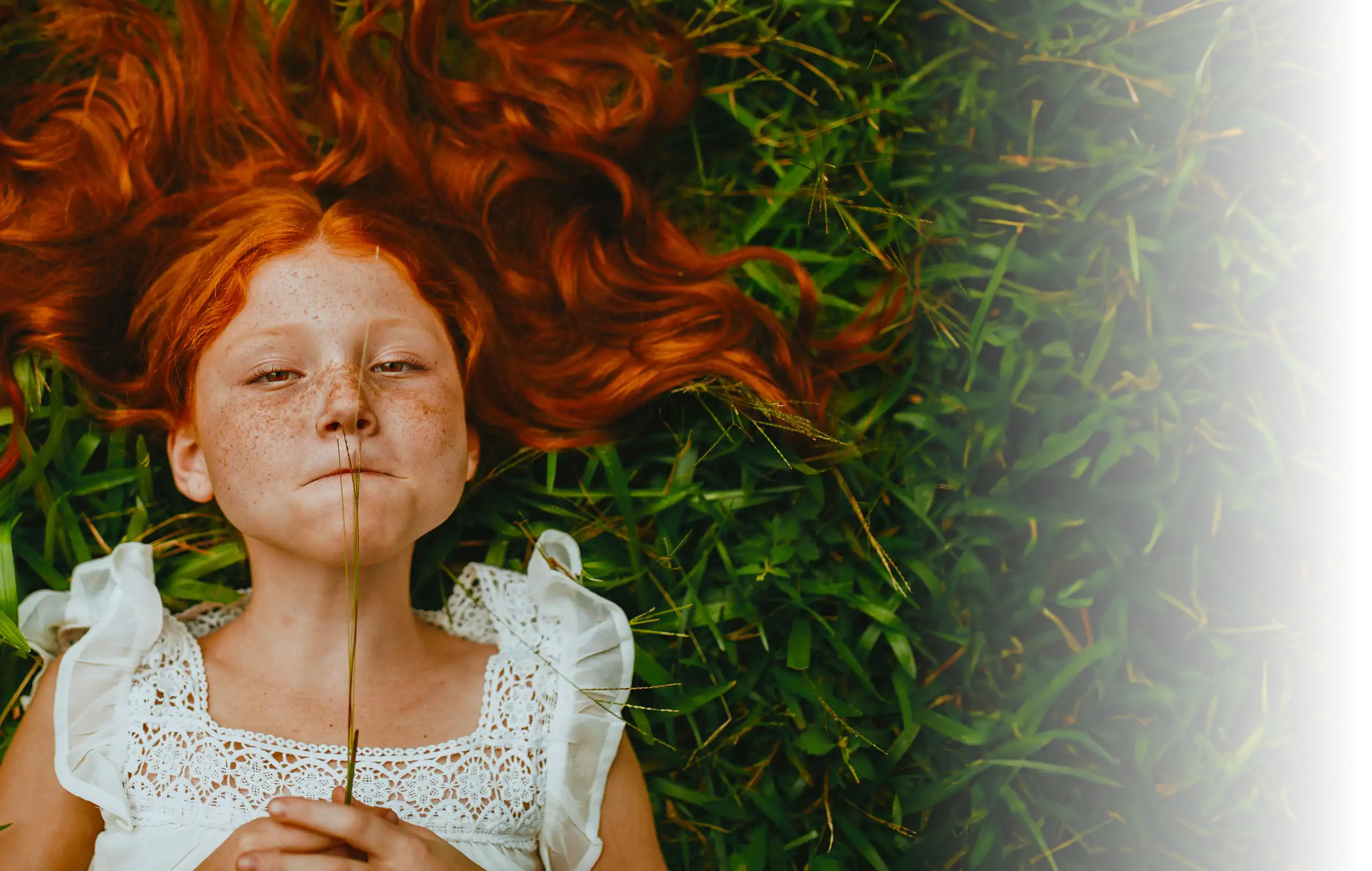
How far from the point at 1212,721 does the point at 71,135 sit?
1541mm

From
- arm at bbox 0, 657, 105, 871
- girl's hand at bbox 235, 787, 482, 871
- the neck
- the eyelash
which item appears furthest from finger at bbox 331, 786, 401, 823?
the eyelash

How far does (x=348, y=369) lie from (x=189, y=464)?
0.25m

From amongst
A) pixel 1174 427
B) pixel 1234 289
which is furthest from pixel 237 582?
pixel 1234 289

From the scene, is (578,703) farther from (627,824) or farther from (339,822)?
(339,822)

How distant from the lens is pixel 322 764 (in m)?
1.16

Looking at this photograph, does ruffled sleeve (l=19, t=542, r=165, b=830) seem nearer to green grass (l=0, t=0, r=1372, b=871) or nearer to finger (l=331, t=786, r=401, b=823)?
green grass (l=0, t=0, r=1372, b=871)

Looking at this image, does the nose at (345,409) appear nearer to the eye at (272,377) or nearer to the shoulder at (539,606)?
the eye at (272,377)

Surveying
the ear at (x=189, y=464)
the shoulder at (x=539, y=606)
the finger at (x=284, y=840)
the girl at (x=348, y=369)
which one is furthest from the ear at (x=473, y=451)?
the finger at (x=284, y=840)

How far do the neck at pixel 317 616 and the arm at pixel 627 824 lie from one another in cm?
26

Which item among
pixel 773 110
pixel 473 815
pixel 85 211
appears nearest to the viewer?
pixel 473 815

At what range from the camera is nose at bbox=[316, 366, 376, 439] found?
43.5 inches

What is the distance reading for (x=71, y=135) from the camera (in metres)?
1.35

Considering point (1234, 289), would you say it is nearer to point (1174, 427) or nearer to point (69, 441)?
point (1174, 427)

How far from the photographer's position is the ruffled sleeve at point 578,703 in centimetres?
121
